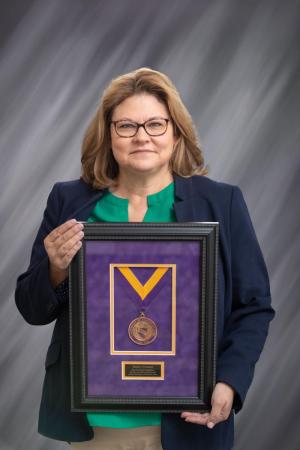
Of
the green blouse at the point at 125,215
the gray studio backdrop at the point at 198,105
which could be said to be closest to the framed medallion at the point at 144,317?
the green blouse at the point at 125,215

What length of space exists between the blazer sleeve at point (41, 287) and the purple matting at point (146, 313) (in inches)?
5.8

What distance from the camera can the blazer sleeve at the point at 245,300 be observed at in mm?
1856

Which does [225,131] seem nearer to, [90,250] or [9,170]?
[9,170]

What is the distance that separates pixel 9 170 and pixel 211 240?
199cm

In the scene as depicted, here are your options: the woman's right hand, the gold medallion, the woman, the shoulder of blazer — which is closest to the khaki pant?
the woman

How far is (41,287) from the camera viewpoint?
6.07 feet

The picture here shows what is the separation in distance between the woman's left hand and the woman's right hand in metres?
0.52

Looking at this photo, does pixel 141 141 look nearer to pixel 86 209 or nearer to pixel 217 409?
pixel 86 209

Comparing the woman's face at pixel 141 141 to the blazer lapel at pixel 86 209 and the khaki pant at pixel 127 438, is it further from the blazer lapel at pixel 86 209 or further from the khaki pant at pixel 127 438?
the khaki pant at pixel 127 438

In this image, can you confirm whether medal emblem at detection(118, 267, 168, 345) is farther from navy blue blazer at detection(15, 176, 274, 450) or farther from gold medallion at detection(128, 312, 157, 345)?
navy blue blazer at detection(15, 176, 274, 450)

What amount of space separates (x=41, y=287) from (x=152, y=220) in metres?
0.36

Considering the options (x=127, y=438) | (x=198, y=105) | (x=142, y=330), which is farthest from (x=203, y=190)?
(x=198, y=105)

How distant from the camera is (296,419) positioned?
3.55 meters

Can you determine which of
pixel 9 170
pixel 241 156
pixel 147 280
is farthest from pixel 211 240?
pixel 9 170
